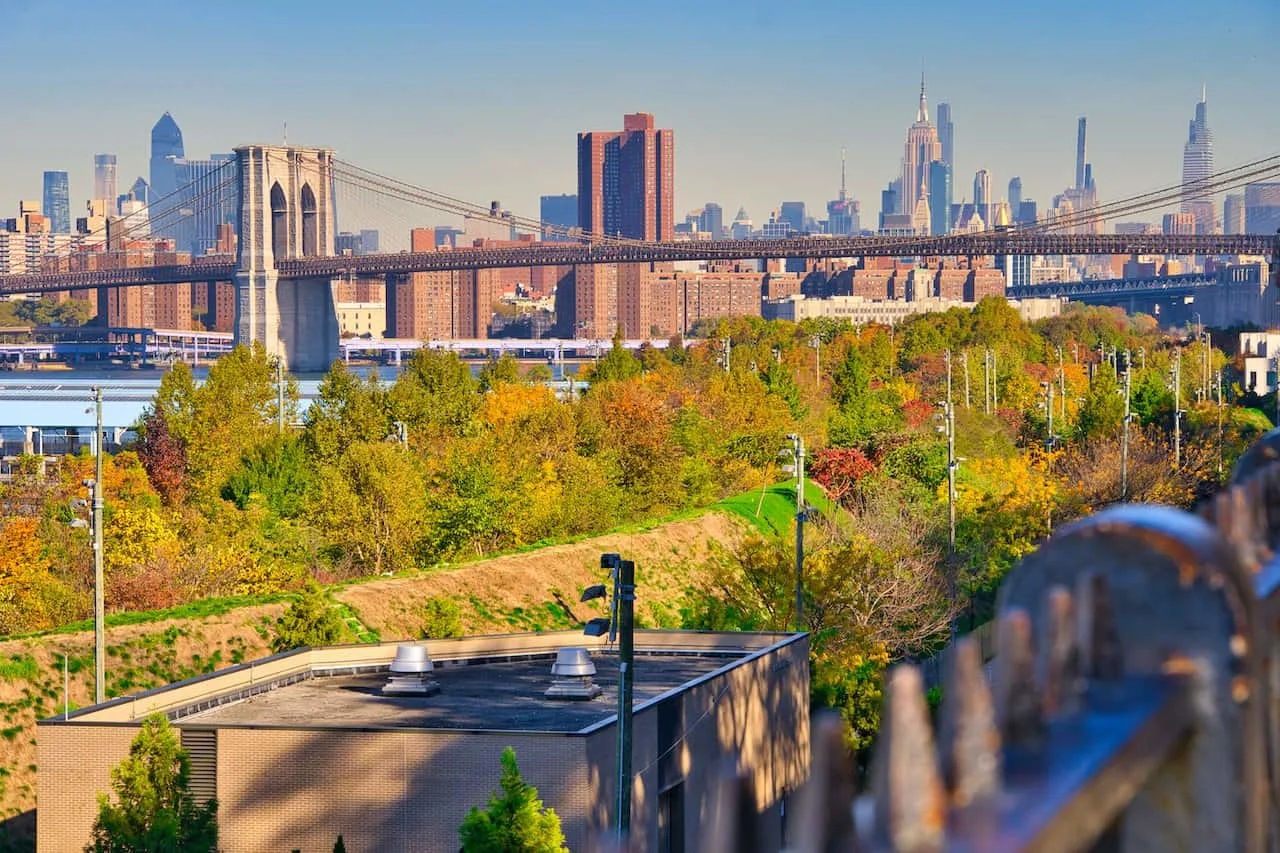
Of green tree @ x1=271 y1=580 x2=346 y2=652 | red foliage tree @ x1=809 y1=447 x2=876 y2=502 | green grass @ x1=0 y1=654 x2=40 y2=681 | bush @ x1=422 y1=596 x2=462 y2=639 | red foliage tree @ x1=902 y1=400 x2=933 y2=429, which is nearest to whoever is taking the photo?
green tree @ x1=271 y1=580 x2=346 y2=652

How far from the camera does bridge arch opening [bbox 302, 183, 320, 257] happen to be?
131000 millimetres

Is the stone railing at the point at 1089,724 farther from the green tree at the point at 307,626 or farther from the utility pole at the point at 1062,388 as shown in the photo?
the utility pole at the point at 1062,388

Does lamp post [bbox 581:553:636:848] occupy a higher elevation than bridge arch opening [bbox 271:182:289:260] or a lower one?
lower

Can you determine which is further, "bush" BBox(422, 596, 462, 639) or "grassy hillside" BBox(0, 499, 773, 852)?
"bush" BBox(422, 596, 462, 639)

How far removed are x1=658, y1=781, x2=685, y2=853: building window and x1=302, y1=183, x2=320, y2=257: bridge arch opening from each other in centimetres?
11247

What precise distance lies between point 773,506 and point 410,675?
32.4m

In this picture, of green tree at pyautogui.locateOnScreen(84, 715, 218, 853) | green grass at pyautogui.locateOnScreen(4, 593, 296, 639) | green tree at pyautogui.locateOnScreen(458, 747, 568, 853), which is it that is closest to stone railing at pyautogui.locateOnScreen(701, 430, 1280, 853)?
green tree at pyautogui.locateOnScreen(458, 747, 568, 853)

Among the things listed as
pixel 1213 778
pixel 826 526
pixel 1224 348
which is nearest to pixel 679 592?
pixel 826 526

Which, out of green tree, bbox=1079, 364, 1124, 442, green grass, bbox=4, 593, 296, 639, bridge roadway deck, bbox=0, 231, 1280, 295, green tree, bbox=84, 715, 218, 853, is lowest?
green grass, bbox=4, 593, 296, 639

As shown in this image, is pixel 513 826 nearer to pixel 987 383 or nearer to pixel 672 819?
pixel 672 819

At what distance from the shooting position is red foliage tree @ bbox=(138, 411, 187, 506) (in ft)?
172

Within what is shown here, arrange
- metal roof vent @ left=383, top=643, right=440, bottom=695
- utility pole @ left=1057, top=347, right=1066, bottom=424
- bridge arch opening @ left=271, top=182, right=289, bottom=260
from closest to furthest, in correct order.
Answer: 1. metal roof vent @ left=383, top=643, right=440, bottom=695
2. utility pole @ left=1057, top=347, right=1066, bottom=424
3. bridge arch opening @ left=271, top=182, right=289, bottom=260

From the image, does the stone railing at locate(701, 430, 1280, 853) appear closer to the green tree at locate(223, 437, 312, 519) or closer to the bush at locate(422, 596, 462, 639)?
the bush at locate(422, 596, 462, 639)

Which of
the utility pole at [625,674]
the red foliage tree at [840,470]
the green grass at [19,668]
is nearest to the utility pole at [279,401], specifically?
the red foliage tree at [840,470]
